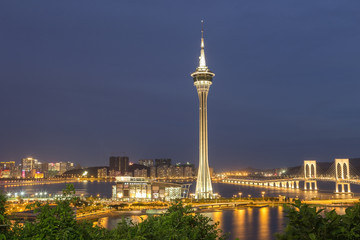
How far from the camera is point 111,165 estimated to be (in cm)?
19575

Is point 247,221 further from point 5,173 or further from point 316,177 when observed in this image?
point 5,173

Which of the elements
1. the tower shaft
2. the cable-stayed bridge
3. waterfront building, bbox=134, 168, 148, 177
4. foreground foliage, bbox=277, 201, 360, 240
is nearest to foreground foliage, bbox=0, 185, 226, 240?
foreground foliage, bbox=277, 201, 360, 240

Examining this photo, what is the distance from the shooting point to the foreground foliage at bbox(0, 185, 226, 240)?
6.38 metres

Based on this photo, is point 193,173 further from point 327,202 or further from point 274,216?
point 274,216

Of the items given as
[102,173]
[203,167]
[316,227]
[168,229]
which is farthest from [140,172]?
[316,227]

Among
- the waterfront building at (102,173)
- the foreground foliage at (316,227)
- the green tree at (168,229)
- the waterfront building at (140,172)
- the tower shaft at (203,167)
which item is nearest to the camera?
the foreground foliage at (316,227)

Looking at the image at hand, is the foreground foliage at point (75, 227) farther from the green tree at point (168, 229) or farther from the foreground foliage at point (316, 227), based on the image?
the foreground foliage at point (316, 227)

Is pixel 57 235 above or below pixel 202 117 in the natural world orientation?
below

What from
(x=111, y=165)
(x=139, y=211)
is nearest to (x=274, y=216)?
(x=139, y=211)

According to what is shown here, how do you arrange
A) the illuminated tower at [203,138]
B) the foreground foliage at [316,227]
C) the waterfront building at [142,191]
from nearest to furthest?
the foreground foliage at [316,227]
the waterfront building at [142,191]
the illuminated tower at [203,138]

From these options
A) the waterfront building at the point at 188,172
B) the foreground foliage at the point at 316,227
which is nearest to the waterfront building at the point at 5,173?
the waterfront building at the point at 188,172

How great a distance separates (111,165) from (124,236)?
7585 inches

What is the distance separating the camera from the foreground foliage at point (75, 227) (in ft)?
20.9

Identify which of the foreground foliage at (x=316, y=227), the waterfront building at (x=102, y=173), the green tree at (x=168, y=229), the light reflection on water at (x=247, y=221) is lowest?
the light reflection on water at (x=247, y=221)
